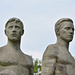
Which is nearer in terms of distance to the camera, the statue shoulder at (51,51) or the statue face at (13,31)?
the statue face at (13,31)

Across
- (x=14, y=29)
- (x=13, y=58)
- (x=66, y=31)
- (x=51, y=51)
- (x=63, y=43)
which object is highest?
(x=14, y=29)

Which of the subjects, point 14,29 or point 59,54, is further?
point 59,54

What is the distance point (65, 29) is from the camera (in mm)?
13406

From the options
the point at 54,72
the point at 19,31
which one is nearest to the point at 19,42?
the point at 19,31

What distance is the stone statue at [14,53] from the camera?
12.2 m

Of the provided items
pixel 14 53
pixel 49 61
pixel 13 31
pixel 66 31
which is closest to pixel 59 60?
pixel 49 61

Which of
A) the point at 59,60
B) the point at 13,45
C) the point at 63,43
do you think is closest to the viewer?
the point at 13,45

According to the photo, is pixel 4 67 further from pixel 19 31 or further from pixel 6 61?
pixel 19 31

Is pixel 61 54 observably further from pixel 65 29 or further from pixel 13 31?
pixel 13 31

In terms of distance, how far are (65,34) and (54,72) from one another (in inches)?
56.4

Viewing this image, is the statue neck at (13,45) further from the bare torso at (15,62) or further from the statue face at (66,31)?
the statue face at (66,31)

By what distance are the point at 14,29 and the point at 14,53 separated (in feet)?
2.59

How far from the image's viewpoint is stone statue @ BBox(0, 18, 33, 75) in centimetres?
1217

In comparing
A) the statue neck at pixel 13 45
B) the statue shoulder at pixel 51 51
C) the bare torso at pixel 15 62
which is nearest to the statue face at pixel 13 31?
the statue neck at pixel 13 45
